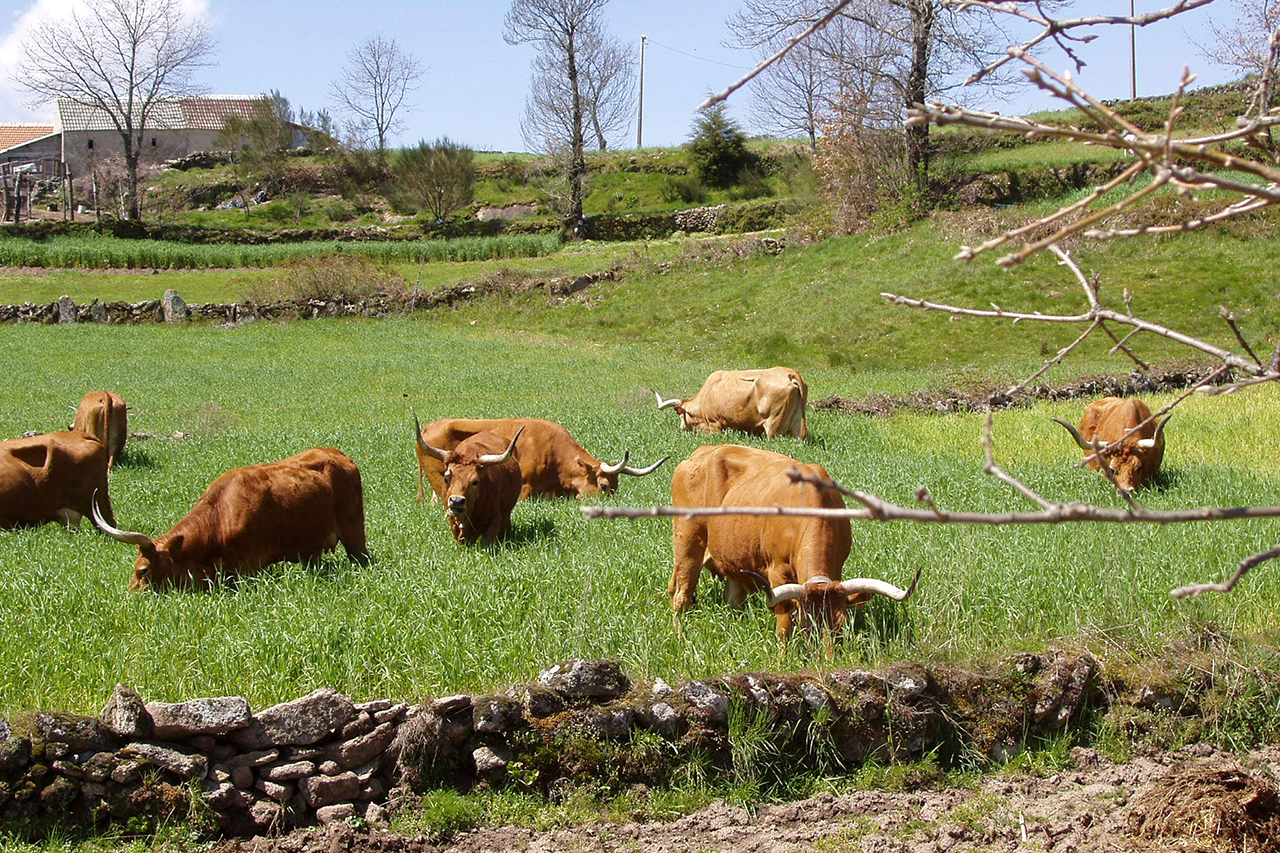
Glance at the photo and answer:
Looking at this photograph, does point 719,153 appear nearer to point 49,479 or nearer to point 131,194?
point 131,194

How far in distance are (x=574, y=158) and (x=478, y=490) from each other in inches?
1771

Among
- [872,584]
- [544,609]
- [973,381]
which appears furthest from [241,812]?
[973,381]

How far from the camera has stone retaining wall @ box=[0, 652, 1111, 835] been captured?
17.7ft

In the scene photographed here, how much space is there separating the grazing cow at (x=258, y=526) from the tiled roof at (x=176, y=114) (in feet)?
225

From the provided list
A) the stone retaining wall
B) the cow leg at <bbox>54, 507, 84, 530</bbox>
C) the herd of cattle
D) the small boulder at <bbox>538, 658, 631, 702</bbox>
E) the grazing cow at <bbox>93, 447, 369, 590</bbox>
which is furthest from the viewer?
the cow leg at <bbox>54, 507, 84, 530</bbox>

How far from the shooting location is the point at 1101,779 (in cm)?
611

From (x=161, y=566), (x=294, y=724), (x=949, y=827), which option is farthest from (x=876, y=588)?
(x=161, y=566)

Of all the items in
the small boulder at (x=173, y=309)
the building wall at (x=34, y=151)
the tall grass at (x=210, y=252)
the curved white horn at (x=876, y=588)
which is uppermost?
the building wall at (x=34, y=151)

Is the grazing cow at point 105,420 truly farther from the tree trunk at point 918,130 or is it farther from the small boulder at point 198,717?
the tree trunk at point 918,130

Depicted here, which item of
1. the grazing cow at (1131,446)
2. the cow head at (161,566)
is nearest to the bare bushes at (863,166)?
the grazing cow at (1131,446)

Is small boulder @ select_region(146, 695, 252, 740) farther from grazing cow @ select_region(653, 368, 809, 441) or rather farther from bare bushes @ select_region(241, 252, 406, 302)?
bare bushes @ select_region(241, 252, 406, 302)

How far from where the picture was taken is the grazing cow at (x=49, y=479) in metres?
10.8

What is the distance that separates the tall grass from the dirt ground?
1616 inches

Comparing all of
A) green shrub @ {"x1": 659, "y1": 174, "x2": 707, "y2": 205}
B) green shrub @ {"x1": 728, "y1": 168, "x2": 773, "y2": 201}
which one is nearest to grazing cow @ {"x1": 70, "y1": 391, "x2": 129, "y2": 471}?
green shrub @ {"x1": 659, "y1": 174, "x2": 707, "y2": 205}
